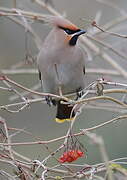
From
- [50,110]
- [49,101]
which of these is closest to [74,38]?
[49,101]

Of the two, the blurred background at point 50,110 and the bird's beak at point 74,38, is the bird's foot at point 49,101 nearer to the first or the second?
the bird's beak at point 74,38

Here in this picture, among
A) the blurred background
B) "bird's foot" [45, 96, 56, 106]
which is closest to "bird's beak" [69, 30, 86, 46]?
"bird's foot" [45, 96, 56, 106]

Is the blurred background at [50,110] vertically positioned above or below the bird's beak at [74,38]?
below

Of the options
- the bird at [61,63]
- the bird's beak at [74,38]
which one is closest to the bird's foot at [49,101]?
the bird at [61,63]

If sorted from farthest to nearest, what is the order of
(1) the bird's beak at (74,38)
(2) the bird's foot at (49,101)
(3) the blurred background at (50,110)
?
(3) the blurred background at (50,110) → (2) the bird's foot at (49,101) → (1) the bird's beak at (74,38)

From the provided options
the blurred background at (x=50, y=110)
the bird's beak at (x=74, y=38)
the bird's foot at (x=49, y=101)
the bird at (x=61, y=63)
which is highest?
the bird's beak at (x=74, y=38)

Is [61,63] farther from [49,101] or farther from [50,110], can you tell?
[50,110]

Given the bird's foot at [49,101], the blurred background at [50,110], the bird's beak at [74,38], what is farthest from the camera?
the blurred background at [50,110]

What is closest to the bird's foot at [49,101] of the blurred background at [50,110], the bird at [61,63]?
the bird at [61,63]

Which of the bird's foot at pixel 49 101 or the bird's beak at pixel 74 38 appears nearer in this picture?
the bird's beak at pixel 74 38

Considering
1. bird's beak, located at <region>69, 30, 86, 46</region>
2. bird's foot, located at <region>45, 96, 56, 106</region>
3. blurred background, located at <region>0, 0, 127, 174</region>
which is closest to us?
bird's beak, located at <region>69, 30, 86, 46</region>

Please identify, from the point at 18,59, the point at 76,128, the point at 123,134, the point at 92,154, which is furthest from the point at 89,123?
the point at 18,59

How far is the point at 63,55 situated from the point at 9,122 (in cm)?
344

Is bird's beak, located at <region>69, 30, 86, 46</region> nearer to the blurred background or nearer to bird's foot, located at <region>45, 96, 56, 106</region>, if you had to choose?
bird's foot, located at <region>45, 96, 56, 106</region>
